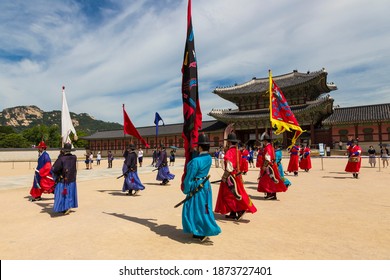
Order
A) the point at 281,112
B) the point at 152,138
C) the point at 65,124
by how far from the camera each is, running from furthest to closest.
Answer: the point at 152,138, the point at 65,124, the point at 281,112

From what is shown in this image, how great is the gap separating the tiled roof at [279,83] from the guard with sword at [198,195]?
31.0m

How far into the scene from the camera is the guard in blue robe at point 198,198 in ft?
13.0

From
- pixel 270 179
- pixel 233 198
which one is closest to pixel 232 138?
pixel 233 198

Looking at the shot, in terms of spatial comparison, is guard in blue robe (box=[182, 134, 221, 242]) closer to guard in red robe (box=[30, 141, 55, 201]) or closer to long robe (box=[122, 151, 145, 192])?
long robe (box=[122, 151, 145, 192])

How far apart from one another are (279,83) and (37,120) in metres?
154

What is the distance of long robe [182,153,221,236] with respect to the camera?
13.0ft

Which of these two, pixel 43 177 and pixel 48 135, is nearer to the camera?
Answer: pixel 43 177

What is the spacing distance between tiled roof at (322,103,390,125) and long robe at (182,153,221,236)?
29.4 metres

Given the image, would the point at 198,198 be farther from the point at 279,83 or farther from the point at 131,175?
the point at 279,83

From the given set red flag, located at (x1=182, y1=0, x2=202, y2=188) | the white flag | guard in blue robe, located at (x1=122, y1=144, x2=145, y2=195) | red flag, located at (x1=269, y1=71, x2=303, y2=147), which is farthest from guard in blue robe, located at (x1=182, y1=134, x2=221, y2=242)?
the white flag

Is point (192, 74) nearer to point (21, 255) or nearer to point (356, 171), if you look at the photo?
point (21, 255)

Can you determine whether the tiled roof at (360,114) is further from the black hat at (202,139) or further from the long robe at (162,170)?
the black hat at (202,139)

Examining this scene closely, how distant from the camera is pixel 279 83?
118 ft

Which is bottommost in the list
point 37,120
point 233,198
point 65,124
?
point 233,198
